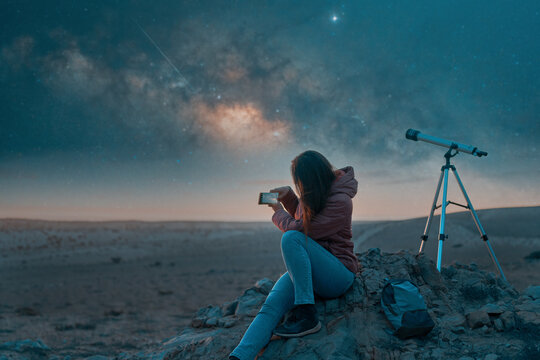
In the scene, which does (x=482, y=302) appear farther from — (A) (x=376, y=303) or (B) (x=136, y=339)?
(B) (x=136, y=339)

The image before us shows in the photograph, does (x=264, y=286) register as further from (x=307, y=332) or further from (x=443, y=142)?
(x=443, y=142)

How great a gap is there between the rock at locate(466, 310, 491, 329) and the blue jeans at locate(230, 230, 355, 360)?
5.44ft

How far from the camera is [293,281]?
3.18 metres

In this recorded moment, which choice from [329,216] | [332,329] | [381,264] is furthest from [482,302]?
[329,216]

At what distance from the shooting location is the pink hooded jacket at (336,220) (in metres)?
3.22

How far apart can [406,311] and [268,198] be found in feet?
5.80

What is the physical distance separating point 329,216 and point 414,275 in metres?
2.35

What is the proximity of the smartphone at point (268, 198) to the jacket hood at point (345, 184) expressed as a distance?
635 mm

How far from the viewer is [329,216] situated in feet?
10.5

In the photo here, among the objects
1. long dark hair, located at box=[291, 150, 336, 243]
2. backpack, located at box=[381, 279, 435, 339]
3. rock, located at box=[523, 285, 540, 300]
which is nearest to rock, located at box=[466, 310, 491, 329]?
backpack, located at box=[381, 279, 435, 339]

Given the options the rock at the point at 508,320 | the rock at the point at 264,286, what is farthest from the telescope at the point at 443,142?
the rock at the point at 264,286

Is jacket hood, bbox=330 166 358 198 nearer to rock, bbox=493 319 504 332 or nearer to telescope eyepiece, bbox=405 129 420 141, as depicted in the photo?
rock, bbox=493 319 504 332

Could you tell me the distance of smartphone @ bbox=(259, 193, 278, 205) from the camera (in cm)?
348

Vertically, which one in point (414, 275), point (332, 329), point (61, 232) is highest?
point (414, 275)
